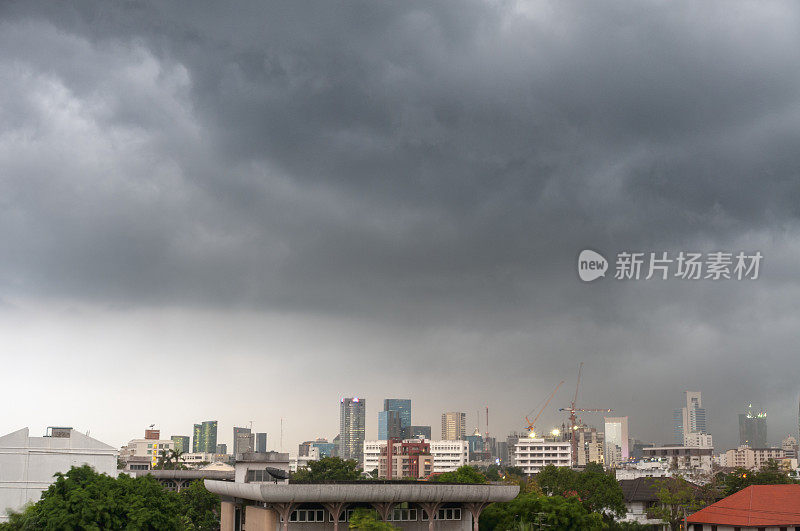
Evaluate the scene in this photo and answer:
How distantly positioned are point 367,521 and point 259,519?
39.0 ft

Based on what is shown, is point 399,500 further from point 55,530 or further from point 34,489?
point 34,489

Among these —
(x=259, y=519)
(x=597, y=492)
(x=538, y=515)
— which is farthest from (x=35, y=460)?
(x=597, y=492)

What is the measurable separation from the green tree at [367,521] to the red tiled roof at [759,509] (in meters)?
41.2

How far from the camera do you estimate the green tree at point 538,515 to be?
73312 mm

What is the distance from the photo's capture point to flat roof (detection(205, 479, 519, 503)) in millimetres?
63906

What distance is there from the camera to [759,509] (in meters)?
83.9

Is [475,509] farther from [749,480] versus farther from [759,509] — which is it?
[749,480]

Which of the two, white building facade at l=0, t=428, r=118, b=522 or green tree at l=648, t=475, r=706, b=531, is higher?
white building facade at l=0, t=428, r=118, b=522

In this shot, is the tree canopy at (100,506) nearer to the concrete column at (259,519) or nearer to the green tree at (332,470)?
the concrete column at (259,519)

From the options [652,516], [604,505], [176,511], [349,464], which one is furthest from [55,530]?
[349,464]

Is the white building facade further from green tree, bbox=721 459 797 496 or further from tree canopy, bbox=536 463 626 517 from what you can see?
green tree, bbox=721 459 797 496

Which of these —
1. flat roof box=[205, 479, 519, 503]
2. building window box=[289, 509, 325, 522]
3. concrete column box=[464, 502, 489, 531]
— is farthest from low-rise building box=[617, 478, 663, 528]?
building window box=[289, 509, 325, 522]

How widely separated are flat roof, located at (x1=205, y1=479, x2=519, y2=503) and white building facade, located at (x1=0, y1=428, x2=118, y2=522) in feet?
105

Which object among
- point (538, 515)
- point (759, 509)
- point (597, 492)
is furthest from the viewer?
point (597, 492)
